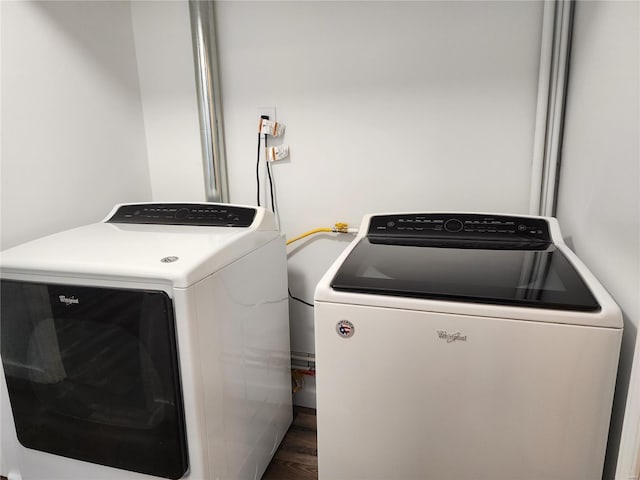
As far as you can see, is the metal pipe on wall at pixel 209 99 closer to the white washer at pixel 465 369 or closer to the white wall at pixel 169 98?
the white wall at pixel 169 98

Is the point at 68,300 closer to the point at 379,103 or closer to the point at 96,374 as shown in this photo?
the point at 96,374

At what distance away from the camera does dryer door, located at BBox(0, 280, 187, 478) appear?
104 centimetres

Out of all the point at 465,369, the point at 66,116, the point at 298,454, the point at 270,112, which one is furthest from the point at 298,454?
the point at 66,116

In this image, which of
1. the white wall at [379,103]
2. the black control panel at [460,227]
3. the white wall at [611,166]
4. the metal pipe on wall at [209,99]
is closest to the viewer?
the white wall at [611,166]

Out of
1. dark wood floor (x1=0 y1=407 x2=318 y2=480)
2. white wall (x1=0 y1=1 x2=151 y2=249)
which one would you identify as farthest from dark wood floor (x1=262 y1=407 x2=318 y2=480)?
white wall (x1=0 y1=1 x2=151 y2=249)

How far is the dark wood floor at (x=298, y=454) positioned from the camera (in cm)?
153

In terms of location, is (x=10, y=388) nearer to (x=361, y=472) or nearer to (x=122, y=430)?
(x=122, y=430)

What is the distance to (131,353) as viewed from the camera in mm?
1062

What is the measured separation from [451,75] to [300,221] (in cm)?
80

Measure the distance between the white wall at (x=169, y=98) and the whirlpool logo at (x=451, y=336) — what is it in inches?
51.1

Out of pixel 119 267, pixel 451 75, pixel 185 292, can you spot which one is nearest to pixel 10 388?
pixel 119 267

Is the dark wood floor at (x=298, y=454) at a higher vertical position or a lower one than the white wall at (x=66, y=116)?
lower

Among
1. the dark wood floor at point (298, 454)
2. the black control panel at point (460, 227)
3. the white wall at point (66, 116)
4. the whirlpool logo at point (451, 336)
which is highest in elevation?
the white wall at point (66, 116)

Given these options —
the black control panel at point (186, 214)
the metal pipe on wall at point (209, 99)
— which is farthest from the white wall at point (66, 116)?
the metal pipe on wall at point (209, 99)
